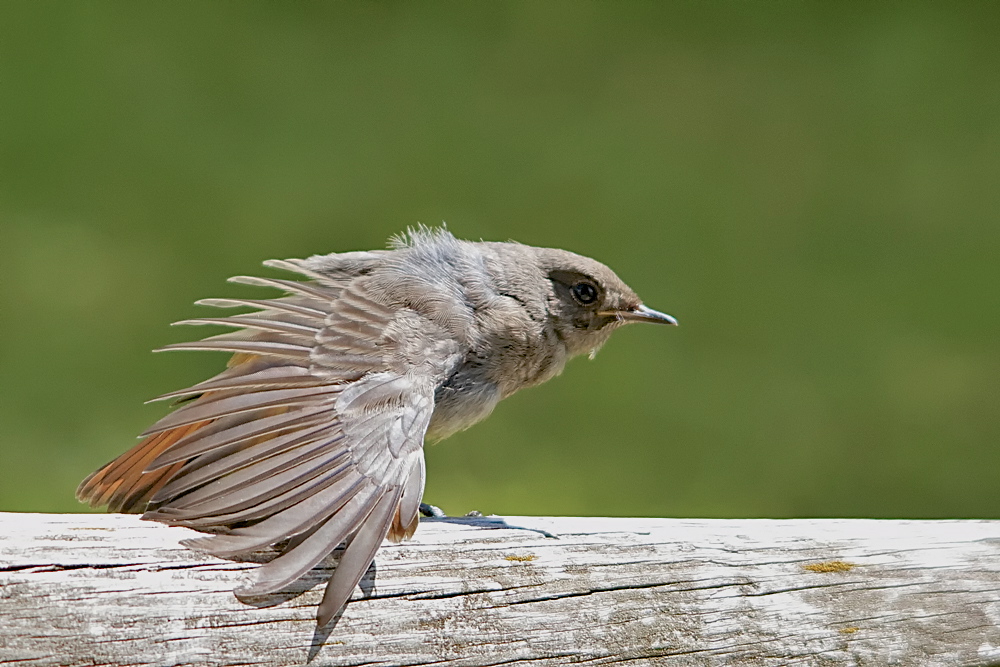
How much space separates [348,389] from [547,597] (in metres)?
0.72

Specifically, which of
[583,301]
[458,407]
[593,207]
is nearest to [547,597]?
[458,407]

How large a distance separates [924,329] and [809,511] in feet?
3.24

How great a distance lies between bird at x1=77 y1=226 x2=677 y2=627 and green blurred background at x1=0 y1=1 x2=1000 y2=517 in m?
0.91

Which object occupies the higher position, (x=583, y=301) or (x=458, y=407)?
(x=583, y=301)

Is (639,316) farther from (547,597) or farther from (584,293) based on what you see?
(547,597)

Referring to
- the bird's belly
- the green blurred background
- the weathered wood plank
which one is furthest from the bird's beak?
the weathered wood plank

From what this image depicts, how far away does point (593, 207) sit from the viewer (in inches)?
188

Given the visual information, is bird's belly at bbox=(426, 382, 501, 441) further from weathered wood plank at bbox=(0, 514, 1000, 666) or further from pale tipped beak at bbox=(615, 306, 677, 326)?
weathered wood plank at bbox=(0, 514, 1000, 666)

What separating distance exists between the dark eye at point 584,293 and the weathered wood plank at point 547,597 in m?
1.24

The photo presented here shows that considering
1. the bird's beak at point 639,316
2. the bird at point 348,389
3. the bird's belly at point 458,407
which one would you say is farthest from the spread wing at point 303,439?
the bird's beak at point 639,316

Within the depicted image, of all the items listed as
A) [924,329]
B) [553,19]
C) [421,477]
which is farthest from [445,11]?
[421,477]

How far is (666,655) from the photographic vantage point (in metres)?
2.01

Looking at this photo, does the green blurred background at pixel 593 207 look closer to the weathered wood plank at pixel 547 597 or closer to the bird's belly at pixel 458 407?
the bird's belly at pixel 458 407

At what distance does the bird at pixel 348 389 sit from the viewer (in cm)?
199
